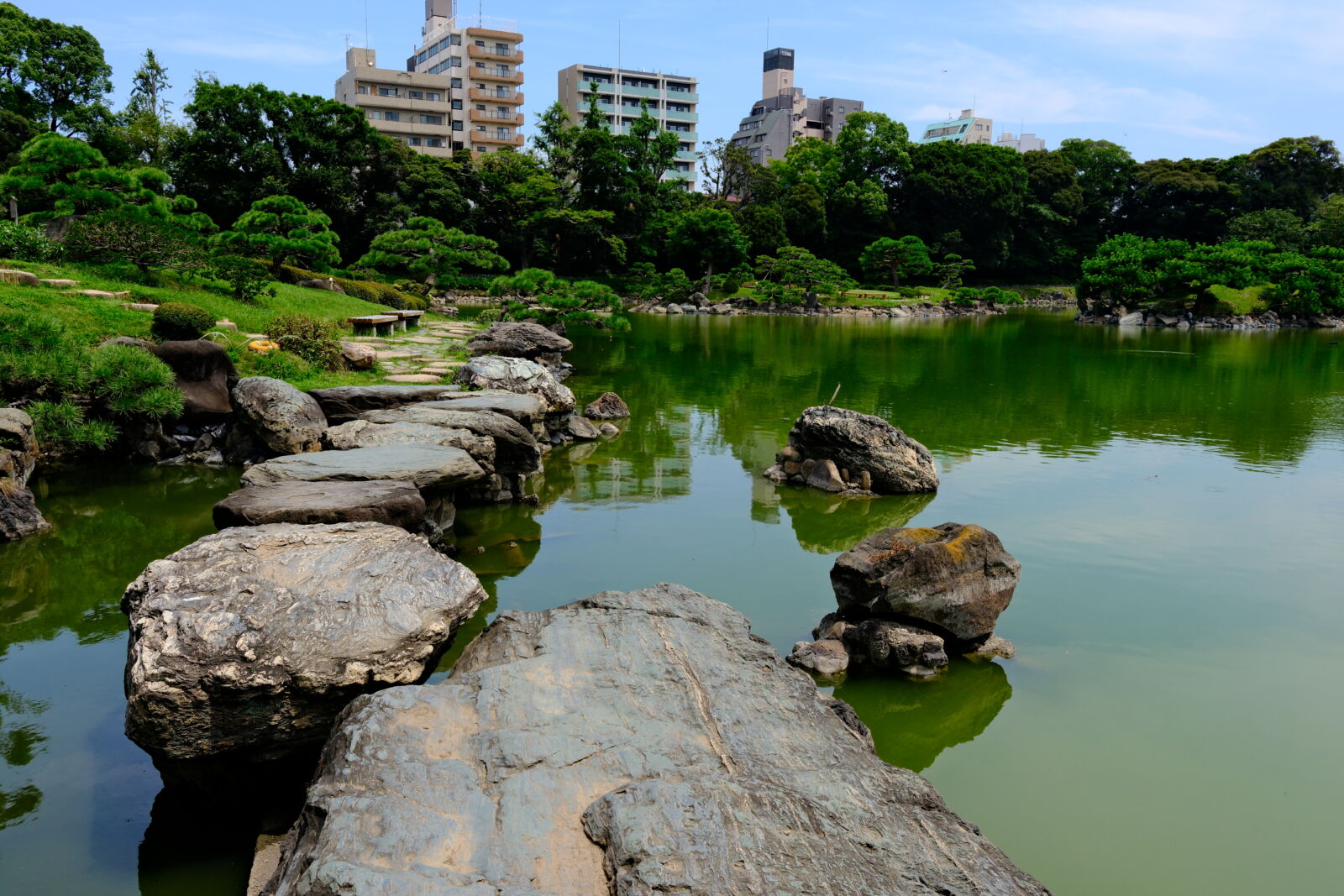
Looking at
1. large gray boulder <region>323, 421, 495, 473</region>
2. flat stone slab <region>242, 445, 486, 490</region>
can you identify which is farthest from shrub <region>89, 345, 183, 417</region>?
flat stone slab <region>242, 445, 486, 490</region>

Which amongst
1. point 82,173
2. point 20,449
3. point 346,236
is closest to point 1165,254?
point 346,236

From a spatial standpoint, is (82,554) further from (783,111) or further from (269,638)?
(783,111)

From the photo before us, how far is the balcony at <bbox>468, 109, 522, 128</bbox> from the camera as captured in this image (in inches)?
2542

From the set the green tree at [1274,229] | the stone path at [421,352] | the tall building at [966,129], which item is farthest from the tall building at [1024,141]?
the stone path at [421,352]

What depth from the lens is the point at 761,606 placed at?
21.6 ft

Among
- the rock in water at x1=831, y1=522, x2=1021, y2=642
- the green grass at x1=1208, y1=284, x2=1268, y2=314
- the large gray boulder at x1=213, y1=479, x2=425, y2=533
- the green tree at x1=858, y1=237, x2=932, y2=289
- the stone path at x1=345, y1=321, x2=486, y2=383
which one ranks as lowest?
the rock in water at x1=831, y1=522, x2=1021, y2=642

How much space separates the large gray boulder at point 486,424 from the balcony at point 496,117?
6084 cm

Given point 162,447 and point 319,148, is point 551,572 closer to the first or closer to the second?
point 162,447

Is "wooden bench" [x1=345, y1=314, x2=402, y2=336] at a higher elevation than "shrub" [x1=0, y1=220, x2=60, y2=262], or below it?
below

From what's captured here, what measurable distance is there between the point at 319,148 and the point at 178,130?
548 centimetres

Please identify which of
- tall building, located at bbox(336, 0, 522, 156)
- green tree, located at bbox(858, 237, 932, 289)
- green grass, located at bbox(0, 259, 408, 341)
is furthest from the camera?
tall building, located at bbox(336, 0, 522, 156)

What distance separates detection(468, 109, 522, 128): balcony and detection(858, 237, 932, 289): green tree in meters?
29.7

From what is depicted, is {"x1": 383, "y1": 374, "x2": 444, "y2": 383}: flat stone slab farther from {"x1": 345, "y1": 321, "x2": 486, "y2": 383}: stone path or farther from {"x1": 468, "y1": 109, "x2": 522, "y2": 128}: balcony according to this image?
{"x1": 468, "y1": 109, "x2": 522, "y2": 128}: balcony

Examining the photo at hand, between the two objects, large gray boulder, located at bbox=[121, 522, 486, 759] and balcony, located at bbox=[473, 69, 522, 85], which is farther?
balcony, located at bbox=[473, 69, 522, 85]
